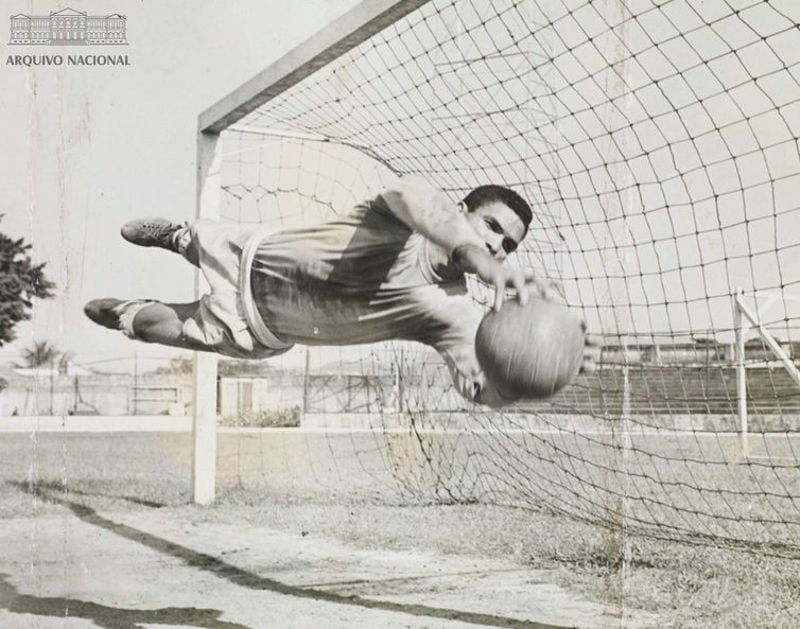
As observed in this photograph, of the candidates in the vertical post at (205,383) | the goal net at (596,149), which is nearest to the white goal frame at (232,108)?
the vertical post at (205,383)

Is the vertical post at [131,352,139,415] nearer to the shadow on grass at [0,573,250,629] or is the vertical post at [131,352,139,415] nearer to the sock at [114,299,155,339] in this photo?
the sock at [114,299,155,339]

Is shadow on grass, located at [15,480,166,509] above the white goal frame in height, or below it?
below

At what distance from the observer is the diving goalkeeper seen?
3.11 metres

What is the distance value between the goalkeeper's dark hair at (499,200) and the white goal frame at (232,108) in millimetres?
715

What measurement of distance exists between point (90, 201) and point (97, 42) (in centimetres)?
70

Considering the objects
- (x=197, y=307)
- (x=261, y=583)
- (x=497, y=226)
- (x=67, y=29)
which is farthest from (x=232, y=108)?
(x=261, y=583)

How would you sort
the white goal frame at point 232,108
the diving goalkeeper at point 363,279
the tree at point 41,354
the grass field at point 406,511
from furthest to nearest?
the tree at point 41,354 < the grass field at point 406,511 < the white goal frame at point 232,108 < the diving goalkeeper at point 363,279

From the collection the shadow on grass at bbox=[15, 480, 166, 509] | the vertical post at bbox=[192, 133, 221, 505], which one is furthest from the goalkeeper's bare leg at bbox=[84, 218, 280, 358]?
the shadow on grass at bbox=[15, 480, 166, 509]

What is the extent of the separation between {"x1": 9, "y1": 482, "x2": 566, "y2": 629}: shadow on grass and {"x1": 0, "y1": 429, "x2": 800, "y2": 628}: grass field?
0.33 m

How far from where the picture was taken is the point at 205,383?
188 inches

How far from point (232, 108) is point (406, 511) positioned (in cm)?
235

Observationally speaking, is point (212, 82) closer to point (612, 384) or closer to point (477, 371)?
point (477, 371)

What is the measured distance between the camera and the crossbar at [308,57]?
3.31 m

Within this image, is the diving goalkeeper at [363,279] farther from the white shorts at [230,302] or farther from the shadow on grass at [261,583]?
the shadow on grass at [261,583]
